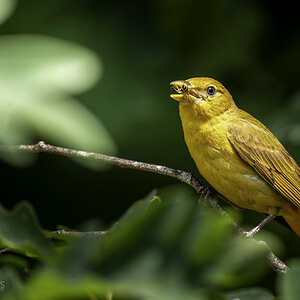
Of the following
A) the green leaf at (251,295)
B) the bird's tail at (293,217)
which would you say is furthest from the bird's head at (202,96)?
the green leaf at (251,295)

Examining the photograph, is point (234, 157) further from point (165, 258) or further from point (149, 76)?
point (165, 258)

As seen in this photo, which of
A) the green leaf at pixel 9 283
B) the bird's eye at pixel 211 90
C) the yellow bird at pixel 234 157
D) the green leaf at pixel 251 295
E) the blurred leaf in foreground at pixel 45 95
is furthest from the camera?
the bird's eye at pixel 211 90

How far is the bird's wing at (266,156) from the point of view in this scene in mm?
3473

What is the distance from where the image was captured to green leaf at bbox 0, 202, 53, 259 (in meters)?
0.83

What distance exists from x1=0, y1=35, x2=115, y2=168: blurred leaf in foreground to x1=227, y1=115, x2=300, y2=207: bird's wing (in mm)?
2821

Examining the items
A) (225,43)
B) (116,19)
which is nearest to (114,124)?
(116,19)

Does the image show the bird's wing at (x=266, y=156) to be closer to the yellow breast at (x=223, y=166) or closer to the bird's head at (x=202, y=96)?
the yellow breast at (x=223, y=166)

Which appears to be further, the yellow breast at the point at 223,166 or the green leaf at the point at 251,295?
the yellow breast at the point at 223,166

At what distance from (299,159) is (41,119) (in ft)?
11.8

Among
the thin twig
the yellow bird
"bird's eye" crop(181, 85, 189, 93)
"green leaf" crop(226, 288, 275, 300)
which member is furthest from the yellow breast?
"green leaf" crop(226, 288, 275, 300)

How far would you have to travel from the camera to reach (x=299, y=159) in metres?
4.03

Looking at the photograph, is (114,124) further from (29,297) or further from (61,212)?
(29,297)

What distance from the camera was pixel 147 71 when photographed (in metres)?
4.68

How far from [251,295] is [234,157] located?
97.5 inches
